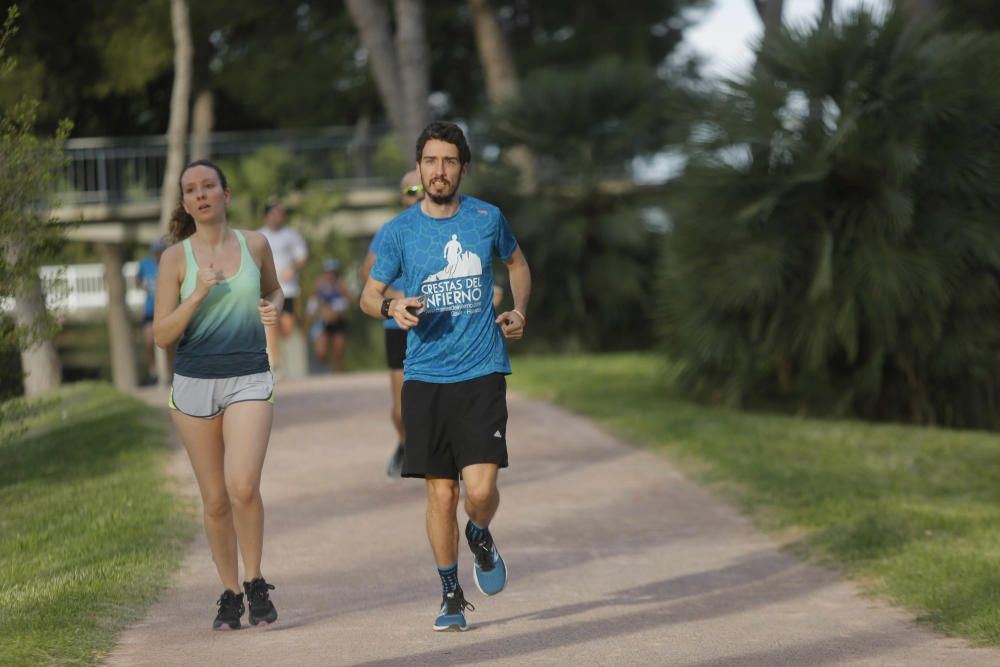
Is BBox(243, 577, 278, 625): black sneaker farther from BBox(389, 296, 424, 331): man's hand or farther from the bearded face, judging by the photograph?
the bearded face

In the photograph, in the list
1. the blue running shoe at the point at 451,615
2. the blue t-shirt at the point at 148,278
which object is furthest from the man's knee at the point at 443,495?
the blue t-shirt at the point at 148,278

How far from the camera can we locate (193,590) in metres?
7.21

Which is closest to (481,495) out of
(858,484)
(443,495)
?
(443,495)

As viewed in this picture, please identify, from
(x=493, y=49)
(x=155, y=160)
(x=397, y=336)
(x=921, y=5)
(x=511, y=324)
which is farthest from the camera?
(x=155, y=160)

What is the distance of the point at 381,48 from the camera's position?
78.6ft

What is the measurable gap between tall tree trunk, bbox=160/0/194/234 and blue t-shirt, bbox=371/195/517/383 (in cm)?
1922

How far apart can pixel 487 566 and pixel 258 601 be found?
91 centimetres

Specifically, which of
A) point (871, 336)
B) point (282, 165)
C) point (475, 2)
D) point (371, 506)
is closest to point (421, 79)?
point (475, 2)

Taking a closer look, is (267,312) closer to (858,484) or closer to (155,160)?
(858,484)

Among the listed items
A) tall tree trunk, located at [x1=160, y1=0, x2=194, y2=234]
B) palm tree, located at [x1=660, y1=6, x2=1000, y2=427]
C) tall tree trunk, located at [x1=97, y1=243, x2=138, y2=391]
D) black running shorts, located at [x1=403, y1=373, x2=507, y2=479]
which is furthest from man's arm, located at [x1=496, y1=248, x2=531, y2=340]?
tall tree trunk, located at [x1=97, y1=243, x2=138, y2=391]

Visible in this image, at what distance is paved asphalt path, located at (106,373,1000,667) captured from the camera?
5957 mm

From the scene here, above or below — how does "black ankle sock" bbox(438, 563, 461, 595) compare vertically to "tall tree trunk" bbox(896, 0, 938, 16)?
below

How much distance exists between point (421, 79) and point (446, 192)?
56.3 feet

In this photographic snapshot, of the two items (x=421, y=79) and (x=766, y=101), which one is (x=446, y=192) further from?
(x=421, y=79)
